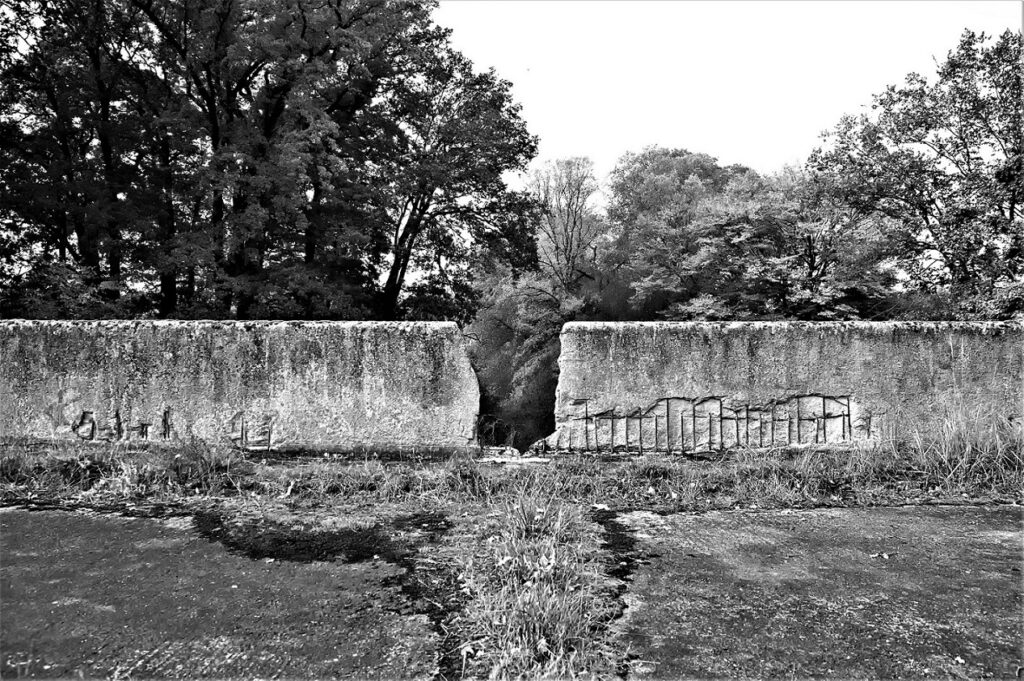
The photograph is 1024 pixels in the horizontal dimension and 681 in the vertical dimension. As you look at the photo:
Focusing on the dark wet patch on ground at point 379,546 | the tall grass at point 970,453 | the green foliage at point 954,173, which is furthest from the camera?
the green foliage at point 954,173

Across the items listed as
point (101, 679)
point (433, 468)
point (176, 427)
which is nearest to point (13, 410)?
point (176, 427)

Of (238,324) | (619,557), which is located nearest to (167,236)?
(238,324)

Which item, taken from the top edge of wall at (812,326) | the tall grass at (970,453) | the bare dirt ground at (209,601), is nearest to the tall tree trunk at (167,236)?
the bare dirt ground at (209,601)

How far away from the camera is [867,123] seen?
15.7 metres

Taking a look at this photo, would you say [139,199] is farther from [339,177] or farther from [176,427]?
[176,427]

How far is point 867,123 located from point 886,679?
59.9ft

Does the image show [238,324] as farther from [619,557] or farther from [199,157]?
[199,157]

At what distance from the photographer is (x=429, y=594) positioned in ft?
6.40

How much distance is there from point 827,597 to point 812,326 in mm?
2180

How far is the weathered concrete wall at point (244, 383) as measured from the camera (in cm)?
359

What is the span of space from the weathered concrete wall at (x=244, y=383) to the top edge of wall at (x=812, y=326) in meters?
0.93

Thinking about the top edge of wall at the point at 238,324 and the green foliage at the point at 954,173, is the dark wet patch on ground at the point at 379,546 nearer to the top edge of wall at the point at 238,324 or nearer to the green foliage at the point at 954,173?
the top edge of wall at the point at 238,324

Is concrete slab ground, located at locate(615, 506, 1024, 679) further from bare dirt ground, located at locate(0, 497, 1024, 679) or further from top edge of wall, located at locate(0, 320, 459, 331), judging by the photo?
top edge of wall, located at locate(0, 320, 459, 331)

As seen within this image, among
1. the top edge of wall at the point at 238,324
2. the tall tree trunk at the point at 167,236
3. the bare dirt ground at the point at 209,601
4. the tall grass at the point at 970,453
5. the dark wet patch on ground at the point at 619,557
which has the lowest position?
the bare dirt ground at the point at 209,601
